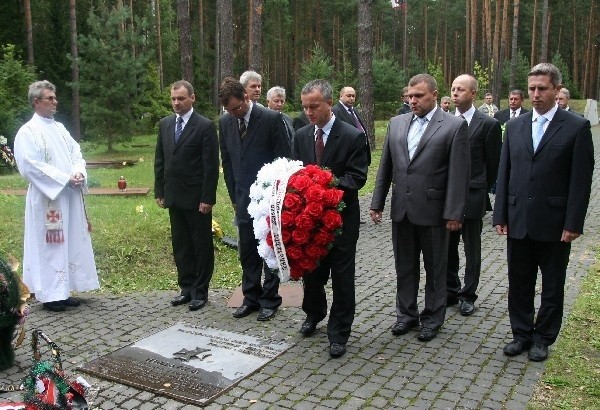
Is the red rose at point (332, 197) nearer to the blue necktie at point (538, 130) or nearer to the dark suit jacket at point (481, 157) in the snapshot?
the blue necktie at point (538, 130)

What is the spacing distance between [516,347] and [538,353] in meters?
0.18

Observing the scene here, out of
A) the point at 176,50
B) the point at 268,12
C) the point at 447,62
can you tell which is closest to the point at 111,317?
the point at 176,50

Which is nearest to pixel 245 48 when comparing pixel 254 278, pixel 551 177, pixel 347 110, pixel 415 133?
pixel 347 110

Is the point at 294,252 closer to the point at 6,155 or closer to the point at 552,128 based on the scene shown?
the point at 552,128

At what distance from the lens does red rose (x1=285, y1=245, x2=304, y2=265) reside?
4863 millimetres

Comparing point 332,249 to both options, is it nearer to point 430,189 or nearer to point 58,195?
point 430,189

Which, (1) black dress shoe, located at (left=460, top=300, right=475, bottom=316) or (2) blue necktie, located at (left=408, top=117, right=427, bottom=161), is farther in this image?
(1) black dress shoe, located at (left=460, top=300, right=475, bottom=316)

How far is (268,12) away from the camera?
42.4 meters

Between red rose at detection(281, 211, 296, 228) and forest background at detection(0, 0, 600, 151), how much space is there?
1089 cm

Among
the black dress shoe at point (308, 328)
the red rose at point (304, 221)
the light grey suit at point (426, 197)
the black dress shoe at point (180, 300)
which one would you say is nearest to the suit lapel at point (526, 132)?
the light grey suit at point (426, 197)

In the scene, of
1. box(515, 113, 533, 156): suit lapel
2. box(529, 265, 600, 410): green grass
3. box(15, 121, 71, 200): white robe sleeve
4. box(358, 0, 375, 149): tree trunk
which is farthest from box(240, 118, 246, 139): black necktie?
box(358, 0, 375, 149): tree trunk

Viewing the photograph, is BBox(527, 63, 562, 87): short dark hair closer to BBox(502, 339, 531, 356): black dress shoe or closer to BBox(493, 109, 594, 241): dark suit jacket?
BBox(493, 109, 594, 241): dark suit jacket

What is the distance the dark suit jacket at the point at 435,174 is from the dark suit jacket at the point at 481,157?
0.87 m

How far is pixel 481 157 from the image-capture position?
6211 millimetres
